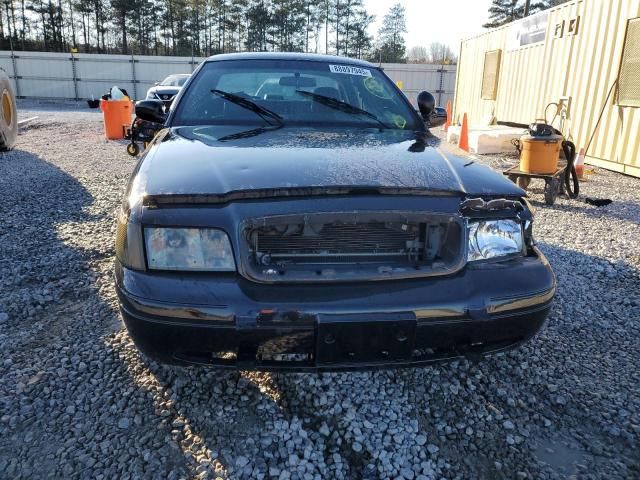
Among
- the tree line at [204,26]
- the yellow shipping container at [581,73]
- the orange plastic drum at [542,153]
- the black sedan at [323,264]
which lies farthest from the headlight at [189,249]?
the tree line at [204,26]

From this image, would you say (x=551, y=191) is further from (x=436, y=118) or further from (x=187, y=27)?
(x=187, y=27)

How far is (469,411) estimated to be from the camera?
2123 millimetres

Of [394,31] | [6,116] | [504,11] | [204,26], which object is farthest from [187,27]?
[6,116]

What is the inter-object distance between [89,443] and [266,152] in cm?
139

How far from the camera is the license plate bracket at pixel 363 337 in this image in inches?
64.7

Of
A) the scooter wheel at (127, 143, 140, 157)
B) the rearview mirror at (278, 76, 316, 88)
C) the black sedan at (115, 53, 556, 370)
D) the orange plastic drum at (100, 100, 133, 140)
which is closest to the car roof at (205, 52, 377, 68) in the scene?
the rearview mirror at (278, 76, 316, 88)

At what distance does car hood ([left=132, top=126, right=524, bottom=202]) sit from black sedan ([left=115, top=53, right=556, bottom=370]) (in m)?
0.01

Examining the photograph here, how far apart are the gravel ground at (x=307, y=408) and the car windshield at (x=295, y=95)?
1396mm

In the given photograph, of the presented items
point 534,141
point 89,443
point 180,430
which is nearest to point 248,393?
point 180,430

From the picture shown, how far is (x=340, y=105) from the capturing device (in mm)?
3051

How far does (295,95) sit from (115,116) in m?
10.2

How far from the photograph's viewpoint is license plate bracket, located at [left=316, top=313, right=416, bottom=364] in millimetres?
1644

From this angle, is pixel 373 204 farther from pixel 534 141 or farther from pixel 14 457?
pixel 534 141

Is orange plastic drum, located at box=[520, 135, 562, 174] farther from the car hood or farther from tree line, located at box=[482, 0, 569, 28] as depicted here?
tree line, located at box=[482, 0, 569, 28]
